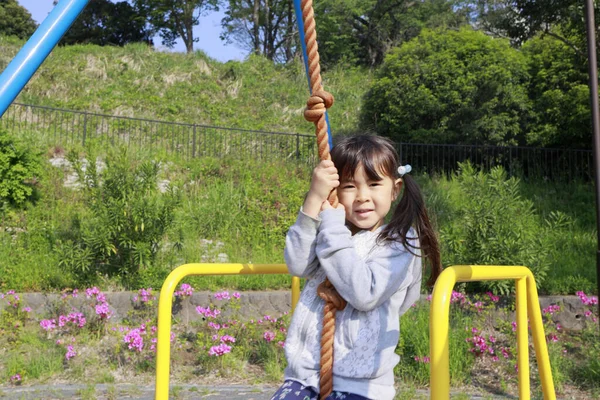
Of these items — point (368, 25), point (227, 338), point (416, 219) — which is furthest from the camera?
point (368, 25)

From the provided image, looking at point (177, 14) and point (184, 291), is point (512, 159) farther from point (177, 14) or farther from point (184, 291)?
point (177, 14)

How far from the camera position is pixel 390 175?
1.68 metres

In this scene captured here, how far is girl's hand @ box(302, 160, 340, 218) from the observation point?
151 centimetres

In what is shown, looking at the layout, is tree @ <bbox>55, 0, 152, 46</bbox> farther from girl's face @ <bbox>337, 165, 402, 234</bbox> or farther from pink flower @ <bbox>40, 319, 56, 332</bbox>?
girl's face @ <bbox>337, 165, 402, 234</bbox>

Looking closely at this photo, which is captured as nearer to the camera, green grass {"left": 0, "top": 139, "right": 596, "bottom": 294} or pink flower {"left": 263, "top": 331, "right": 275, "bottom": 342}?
pink flower {"left": 263, "top": 331, "right": 275, "bottom": 342}

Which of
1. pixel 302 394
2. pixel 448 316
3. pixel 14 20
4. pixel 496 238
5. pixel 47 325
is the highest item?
pixel 14 20

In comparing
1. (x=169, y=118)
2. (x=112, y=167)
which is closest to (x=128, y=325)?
(x=112, y=167)

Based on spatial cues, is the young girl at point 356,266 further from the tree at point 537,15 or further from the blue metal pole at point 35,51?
the tree at point 537,15

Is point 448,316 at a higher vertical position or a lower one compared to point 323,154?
lower

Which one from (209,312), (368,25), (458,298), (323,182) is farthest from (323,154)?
(368,25)

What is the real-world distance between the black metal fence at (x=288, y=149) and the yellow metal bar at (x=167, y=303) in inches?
301

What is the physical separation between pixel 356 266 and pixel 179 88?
13770 millimetres

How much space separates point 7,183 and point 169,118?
6.67 m

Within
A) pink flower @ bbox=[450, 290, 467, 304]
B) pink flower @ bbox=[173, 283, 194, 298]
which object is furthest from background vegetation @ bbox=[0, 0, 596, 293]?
pink flower @ bbox=[173, 283, 194, 298]
